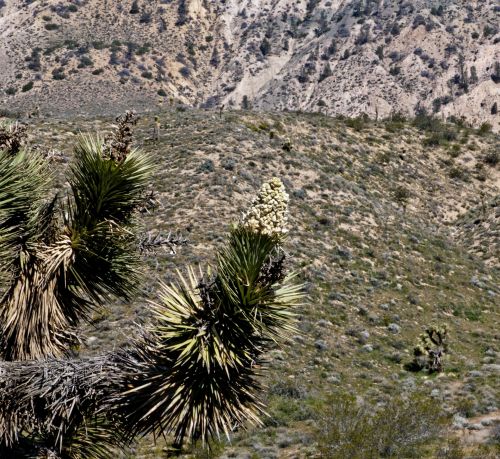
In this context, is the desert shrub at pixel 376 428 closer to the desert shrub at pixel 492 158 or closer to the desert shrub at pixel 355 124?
the desert shrub at pixel 355 124

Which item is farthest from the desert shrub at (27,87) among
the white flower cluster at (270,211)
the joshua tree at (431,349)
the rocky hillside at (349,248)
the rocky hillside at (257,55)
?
the white flower cluster at (270,211)

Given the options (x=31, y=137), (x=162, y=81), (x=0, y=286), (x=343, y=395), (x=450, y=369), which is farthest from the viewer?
(x=162, y=81)

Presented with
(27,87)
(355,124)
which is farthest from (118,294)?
(27,87)

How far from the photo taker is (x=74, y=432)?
324 inches

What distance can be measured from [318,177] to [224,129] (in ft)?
23.0

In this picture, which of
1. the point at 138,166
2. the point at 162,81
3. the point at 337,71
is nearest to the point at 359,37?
the point at 337,71

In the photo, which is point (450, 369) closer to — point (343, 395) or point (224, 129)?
point (343, 395)

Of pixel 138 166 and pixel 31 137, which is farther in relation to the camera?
pixel 31 137

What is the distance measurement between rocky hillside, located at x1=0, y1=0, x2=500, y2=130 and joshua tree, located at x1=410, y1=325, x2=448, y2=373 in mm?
53601

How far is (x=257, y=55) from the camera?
94375 mm

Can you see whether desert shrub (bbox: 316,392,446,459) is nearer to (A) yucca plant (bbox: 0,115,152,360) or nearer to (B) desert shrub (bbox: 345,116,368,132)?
(A) yucca plant (bbox: 0,115,152,360)

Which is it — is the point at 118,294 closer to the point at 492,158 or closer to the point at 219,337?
the point at 219,337

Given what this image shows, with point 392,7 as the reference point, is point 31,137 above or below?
below

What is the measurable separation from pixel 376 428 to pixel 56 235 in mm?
8160
